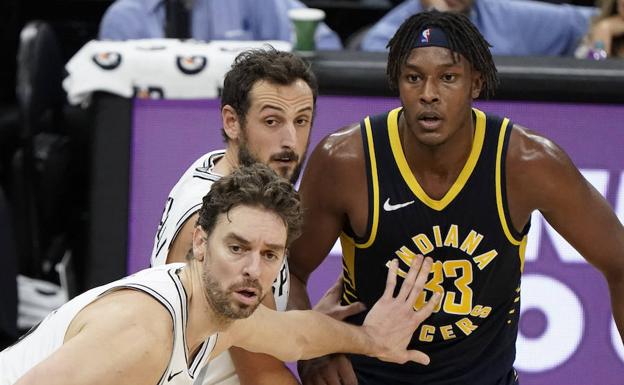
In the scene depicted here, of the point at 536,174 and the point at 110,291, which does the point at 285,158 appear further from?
the point at 110,291

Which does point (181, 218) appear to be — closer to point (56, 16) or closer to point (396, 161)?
point (396, 161)

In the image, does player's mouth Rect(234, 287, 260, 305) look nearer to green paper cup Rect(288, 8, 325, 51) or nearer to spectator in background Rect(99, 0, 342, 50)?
green paper cup Rect(288, 8, 325, 51)

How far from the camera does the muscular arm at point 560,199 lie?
3748mm

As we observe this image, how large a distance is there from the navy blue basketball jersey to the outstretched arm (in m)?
0.07

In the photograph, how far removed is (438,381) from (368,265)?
17.4 inches

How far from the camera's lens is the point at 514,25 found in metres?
6.21

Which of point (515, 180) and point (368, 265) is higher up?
point (515, 180)

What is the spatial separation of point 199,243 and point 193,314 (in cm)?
20

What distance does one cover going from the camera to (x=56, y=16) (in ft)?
25.1

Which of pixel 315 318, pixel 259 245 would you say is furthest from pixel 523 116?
pixel 259 245

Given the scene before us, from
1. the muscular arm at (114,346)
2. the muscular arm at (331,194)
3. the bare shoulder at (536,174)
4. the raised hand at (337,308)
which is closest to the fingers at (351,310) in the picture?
the raised hand at (337,308)

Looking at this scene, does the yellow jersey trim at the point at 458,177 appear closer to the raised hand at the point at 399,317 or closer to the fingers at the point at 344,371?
the raised hand at the point at 399,317

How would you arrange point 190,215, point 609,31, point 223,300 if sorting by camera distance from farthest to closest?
point 609,31
point 190,215
point 223,300

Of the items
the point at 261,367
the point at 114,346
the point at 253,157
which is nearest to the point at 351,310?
the point at 261,367
